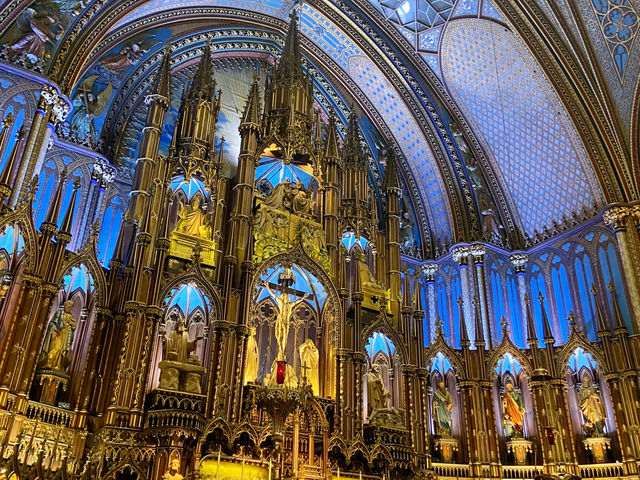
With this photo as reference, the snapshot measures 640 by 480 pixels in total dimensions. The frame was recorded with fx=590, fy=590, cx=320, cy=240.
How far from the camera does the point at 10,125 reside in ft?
48.2

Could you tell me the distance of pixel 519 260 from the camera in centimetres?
2322

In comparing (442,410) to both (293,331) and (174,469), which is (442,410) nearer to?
(293,331)


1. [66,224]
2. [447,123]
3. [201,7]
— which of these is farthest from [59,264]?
[447,123]

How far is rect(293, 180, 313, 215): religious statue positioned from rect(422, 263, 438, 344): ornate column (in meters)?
6.43

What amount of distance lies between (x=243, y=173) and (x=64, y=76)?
5767 mm

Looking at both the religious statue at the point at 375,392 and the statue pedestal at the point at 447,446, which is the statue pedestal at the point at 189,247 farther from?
the statue pedestal at the point at 447,446

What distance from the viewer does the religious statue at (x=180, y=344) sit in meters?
15.0

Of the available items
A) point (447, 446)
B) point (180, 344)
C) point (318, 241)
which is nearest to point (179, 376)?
point (180, 344)

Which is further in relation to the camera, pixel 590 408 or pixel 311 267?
pixel 590 408

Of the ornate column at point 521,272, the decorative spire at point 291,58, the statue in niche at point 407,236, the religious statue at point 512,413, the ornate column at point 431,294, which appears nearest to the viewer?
the religious statue at point 512,413

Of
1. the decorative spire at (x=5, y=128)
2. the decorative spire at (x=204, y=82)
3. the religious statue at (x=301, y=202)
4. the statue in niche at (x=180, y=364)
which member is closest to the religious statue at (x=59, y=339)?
the statue in niche at (x=180, y=364)

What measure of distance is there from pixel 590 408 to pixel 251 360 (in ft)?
35.1

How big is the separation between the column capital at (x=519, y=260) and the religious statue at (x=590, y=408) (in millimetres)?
5367

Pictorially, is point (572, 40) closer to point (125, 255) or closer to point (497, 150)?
point (497, 150)
